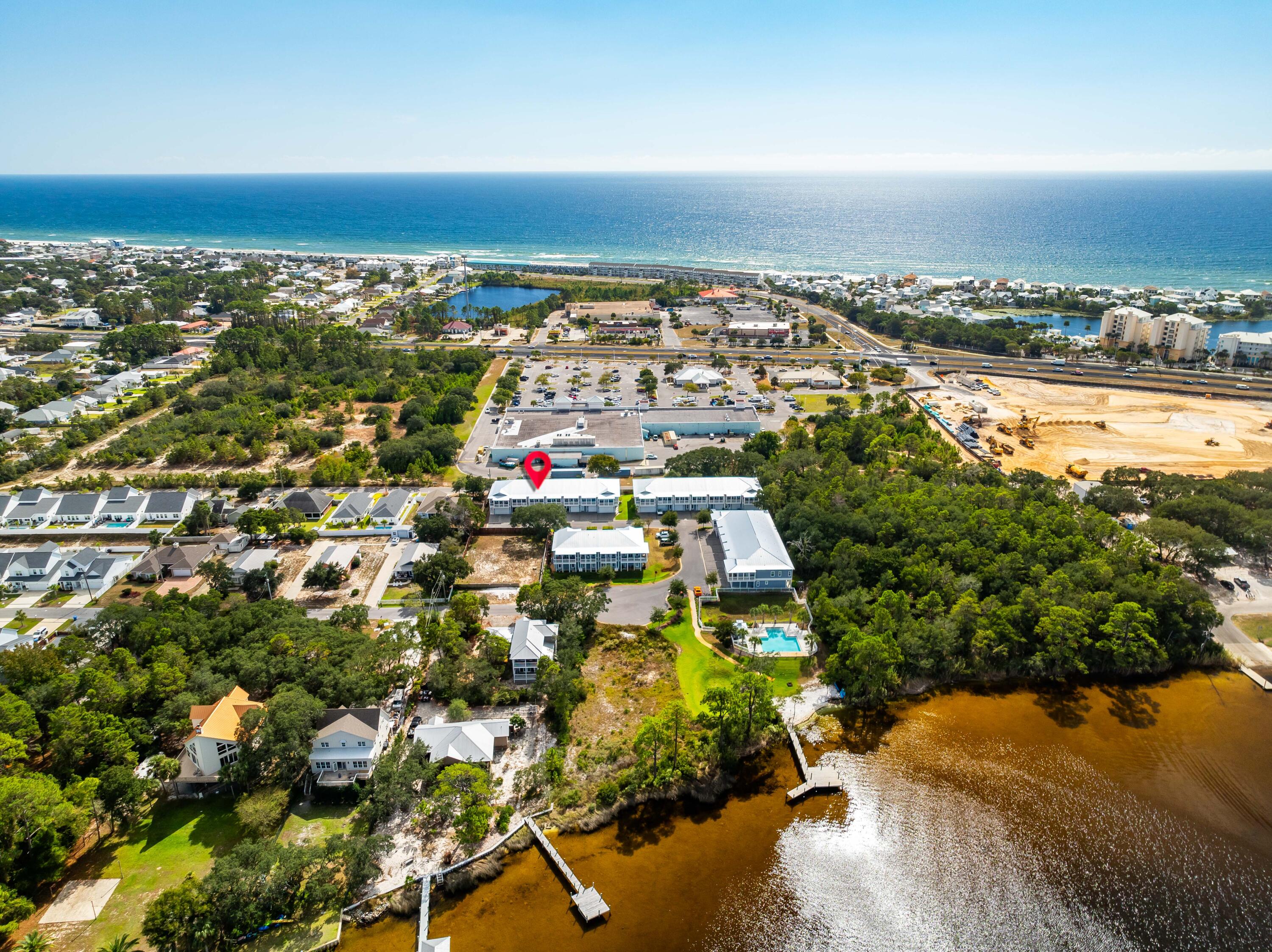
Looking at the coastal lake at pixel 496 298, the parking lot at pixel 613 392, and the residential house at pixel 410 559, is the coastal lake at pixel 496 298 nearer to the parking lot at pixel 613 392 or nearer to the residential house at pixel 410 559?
the parking lot at pixel 613 392

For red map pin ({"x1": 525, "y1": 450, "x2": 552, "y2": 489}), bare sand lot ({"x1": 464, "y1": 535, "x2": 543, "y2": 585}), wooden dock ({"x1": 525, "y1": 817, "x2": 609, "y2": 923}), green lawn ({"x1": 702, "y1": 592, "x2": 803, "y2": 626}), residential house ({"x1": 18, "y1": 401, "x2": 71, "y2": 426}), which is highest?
residential house ({"x1": 18, "y1": 401, "x2": 71, "y2": 426})

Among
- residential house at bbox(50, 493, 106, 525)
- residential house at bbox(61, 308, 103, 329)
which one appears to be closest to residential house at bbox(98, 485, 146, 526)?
residential house at bbox(50, 493, 106, 525)

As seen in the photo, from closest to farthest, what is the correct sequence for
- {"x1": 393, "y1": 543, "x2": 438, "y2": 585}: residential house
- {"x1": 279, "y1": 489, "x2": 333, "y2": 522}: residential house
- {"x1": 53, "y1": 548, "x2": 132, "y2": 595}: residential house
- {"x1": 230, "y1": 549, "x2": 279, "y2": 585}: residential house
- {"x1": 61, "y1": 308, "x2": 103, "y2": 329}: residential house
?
{"x1": 53, "y1": 548, "x2": 132, "y2": 595}: residential house → {"x1": 230, "y1": 549, "x2": 279, "y2": 585}: residential house → {"x1": 393, "y1": 543, "x2": 438, "y2": 585}: residential house → {"x1": 279, "y1": 489, "x2": 333, "y2": 522}: residential house → {"x1": 61, "y1": 308, "x2": 103, "y2": 329}: residential house

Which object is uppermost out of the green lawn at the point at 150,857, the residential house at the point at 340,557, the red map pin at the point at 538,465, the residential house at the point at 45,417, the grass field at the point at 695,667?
the residential house at the point at 45,417

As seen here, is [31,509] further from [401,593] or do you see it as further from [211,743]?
[211,743]

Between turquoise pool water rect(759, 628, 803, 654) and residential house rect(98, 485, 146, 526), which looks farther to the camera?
residential house rect(98, 485, 146, 526)

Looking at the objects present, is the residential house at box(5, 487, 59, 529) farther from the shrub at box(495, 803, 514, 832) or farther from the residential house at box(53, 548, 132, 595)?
the shrub at box(495, 803, 514, 832)

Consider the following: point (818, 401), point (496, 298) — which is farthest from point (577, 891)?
point (496, 298)

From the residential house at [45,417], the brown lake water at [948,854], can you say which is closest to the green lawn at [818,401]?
the brown lake water at [948,854]
